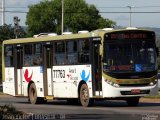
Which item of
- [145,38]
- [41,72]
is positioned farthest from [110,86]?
[41,72]

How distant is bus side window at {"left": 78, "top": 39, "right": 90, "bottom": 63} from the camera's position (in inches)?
1010

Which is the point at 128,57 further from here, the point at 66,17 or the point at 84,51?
the point at 66,17

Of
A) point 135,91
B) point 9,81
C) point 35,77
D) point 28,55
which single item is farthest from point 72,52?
point 9,81

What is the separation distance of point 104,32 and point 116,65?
137cm

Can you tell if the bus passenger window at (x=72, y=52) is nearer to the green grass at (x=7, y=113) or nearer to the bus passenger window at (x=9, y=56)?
the bus passenger window at (x=9, y=56)

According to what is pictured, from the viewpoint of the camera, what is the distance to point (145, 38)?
1005 inches

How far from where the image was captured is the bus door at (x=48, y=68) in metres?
28.3

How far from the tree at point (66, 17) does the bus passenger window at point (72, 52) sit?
5747cm

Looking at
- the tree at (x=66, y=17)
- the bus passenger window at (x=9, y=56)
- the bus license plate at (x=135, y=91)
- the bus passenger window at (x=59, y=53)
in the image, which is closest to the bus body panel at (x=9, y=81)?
the bus passenger window at (x=9, y=56)

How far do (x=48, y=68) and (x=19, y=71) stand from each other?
2.82m

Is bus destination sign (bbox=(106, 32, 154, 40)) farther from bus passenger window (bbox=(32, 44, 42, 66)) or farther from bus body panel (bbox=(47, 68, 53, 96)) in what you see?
bus passenger window (bbox=(32, 44, 42, 66))

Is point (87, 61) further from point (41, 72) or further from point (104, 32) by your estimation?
point (41, 72)

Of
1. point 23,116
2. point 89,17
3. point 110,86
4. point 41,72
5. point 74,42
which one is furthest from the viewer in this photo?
point 89,17

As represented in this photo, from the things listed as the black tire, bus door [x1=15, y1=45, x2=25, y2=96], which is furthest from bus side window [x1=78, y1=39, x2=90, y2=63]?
bus door [x1=15, y1=45, x2=25, y2=96]
